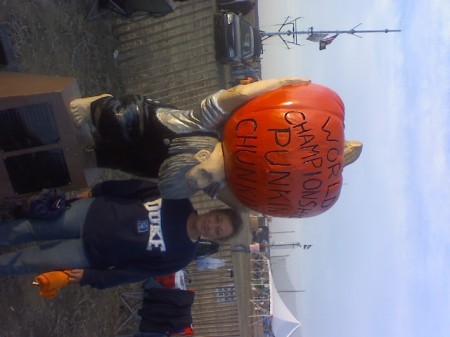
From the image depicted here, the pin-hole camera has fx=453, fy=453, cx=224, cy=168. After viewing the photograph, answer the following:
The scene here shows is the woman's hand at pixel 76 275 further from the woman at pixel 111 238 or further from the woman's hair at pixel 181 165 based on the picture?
the woman's hair at pixel 181 165

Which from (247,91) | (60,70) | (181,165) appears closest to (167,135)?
(181,165)

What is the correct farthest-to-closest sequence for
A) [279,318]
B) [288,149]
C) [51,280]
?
[279,318] < [51,280] < [288,149]

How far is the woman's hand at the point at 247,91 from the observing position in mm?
2812

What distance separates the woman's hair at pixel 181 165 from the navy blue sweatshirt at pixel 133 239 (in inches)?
5.8

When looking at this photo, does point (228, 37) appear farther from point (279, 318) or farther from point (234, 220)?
point (279, 318)

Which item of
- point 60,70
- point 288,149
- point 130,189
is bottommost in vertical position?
point 130,189

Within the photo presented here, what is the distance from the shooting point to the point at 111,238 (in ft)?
9.86

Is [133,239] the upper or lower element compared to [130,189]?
lower

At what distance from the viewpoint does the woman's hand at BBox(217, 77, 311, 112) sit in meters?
2.81

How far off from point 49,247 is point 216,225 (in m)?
1.21

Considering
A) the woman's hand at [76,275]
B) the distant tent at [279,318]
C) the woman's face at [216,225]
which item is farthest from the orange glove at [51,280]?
the distant tent at [279,318]

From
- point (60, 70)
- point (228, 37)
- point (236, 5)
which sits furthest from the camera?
point (236, 5)

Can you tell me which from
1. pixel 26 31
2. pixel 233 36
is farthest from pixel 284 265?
pixel 26 31

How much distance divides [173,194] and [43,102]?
3.67 feet
